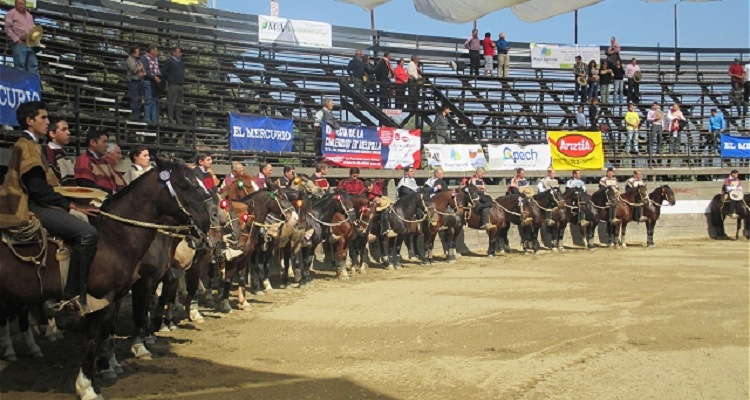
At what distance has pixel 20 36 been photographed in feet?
52.6

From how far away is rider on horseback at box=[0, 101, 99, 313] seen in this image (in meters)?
6.73

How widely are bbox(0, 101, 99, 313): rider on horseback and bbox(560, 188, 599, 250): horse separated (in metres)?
19.5

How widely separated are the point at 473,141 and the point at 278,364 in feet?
64.7

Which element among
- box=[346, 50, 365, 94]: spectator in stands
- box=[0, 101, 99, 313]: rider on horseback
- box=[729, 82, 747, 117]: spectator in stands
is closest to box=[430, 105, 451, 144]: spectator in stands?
box=[346, 50, 365, 94]: spectator in stands

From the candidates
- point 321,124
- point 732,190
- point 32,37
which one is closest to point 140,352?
point 32,37

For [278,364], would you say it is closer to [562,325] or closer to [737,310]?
[562,325]

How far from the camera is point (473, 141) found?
2733 centimetres

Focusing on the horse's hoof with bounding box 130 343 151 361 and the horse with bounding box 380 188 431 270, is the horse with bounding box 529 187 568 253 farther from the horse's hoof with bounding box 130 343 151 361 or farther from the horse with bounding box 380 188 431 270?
the horse's hoof with bounding box 130 343 151 361

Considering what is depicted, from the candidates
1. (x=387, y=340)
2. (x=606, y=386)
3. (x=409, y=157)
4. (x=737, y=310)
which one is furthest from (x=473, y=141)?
(x=606, y=386)

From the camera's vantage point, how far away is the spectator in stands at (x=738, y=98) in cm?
3431

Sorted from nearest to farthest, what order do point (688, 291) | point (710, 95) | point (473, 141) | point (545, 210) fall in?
1. point (688, 291)
2. point (545, 210)
3. point (473, 141)
4. point (710, 95)

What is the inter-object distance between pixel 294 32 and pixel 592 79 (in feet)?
43.9

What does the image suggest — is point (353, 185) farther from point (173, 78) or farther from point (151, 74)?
point (151, 74)

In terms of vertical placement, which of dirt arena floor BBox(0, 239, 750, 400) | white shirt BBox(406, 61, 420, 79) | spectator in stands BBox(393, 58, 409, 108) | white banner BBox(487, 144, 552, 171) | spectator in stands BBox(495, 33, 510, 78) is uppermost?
spectator in stands BBox(495, 33, 510, 78)
